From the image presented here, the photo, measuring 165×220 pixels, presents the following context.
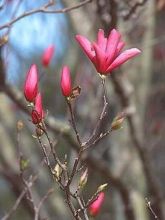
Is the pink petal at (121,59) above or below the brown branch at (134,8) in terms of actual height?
above

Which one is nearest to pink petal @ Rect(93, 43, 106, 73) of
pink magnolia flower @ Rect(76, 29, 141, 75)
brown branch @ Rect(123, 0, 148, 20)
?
pink magnolia flower @ Rect(76, 29, 141, 75)

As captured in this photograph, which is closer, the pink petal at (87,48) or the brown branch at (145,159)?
the pink petal at (87,48)

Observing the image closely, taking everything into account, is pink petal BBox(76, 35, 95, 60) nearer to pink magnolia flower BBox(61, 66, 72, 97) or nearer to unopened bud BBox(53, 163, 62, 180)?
pink magnolia flower BBox(61, 66, 72, 97)

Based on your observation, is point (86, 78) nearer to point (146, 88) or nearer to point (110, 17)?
point (146, 88)

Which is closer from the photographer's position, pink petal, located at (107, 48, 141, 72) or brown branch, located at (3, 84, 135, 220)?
pink petal, located at (107, 48, 141, 72)

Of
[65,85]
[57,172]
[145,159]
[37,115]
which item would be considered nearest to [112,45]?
[65,85]

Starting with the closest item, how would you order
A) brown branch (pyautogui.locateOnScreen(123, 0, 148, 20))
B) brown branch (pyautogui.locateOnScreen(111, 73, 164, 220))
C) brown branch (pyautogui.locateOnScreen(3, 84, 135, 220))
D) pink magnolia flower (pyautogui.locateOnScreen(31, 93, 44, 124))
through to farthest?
pink magnolia flower (pyautogui.locateOnScreen(31, 93, 44, 124)) → brown branch (pyautogui.locateOnScreen(123, 0, 148, 20)) → brown branch (pyautogui.locateOnScreen(3, 84, 135, 220)) → brown branch (pyautogui.locateOnScreen(111, 73, 164, 220))

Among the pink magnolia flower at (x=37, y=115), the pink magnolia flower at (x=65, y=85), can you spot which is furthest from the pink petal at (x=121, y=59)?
the pink magnolia flower at (x=37, y=115)

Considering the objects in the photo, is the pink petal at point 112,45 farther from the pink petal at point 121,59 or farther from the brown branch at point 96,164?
the brown branch at point 96,164

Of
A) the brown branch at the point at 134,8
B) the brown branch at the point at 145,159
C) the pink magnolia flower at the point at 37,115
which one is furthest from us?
the brown branch at the point at 145,159

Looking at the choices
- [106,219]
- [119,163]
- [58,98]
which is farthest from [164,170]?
[119,163]
